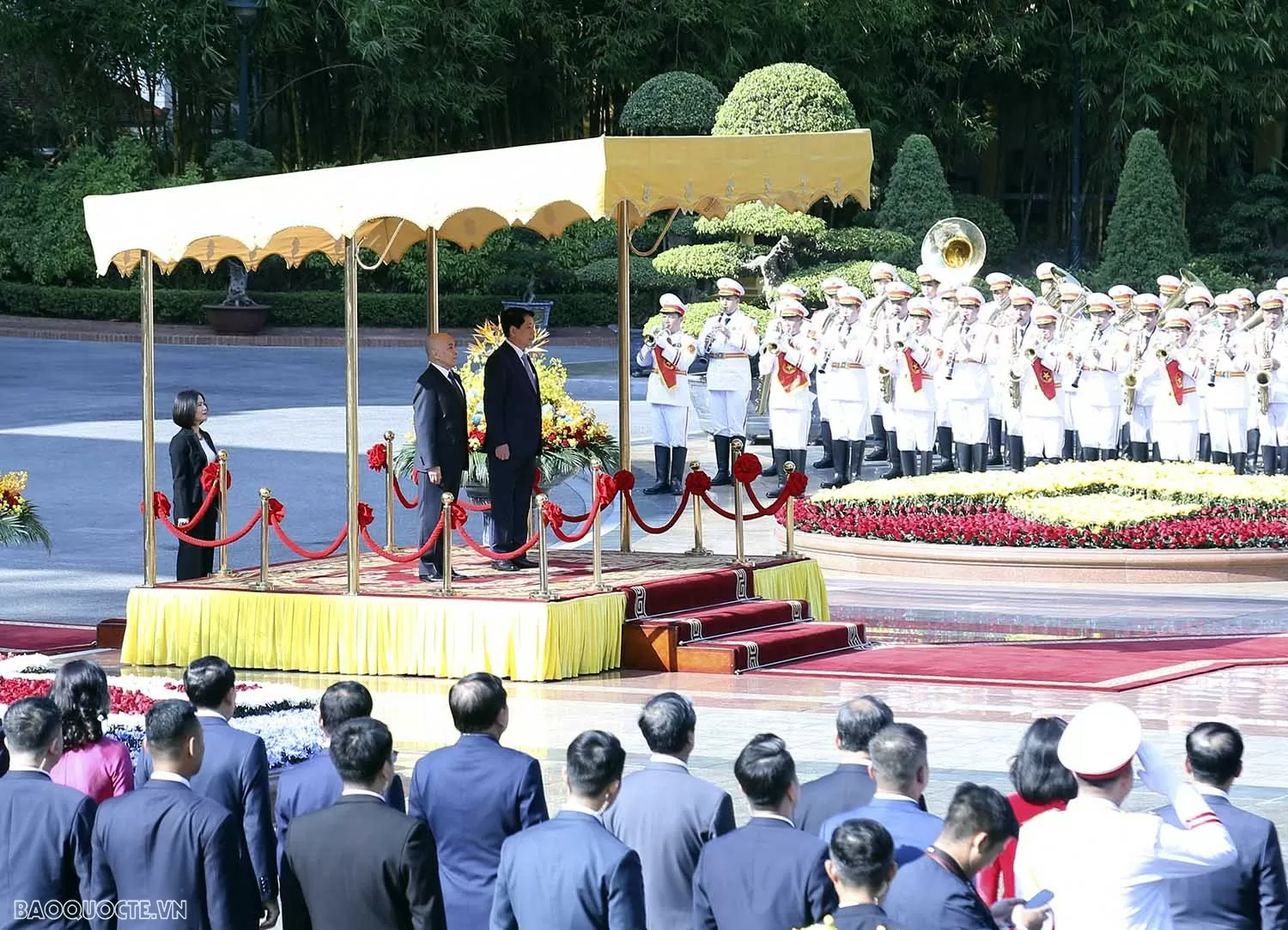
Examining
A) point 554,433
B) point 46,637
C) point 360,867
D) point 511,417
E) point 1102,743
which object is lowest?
point 46,637

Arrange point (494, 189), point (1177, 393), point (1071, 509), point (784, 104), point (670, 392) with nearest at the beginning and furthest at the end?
point (494, 189) < point (1071, 509) < point (670, 392) < point (1177, 393) < point (784, 104)

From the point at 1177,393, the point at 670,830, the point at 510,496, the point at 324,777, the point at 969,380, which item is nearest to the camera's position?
the point at 670,830

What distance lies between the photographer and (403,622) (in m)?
12.9

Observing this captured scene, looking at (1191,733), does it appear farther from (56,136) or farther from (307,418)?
(56,136)

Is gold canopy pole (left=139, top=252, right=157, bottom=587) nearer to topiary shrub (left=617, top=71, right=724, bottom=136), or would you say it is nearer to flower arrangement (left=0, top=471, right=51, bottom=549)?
flower arrangement (left=0, top=471, right=51, bottom=549)

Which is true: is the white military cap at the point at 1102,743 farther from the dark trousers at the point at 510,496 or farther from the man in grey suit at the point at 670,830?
the dark trousers at the point at 510,496

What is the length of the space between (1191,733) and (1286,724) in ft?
18.3

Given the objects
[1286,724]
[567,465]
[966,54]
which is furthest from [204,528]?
[966,54]

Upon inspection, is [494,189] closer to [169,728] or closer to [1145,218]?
[169,728]

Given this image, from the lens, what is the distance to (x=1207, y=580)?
17.1 meters

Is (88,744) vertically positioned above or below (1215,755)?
below

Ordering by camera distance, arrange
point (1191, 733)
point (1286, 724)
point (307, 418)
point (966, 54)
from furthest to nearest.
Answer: point (966, 54) < point (307, 418) < point (1286, 724) < point (1191, 733)

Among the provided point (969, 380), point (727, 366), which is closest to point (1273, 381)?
point (969, 380)

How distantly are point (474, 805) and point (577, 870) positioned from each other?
2.81 ft
